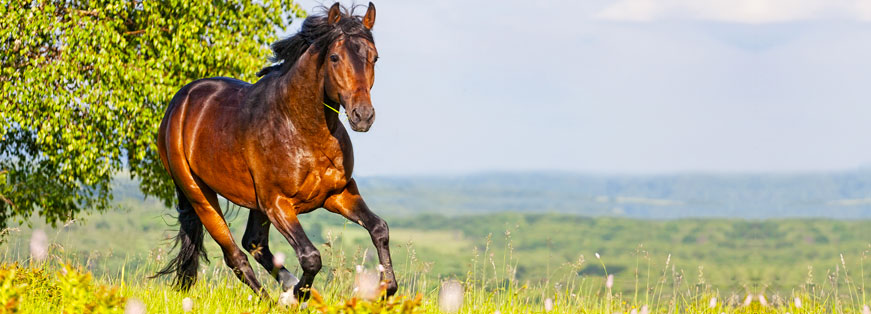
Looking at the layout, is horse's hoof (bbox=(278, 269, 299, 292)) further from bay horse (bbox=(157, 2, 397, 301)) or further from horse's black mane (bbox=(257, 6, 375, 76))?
horse's black mane (bbox=(257, 6, 375, 76))

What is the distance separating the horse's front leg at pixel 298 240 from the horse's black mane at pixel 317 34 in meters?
1.17

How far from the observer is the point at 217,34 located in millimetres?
16344

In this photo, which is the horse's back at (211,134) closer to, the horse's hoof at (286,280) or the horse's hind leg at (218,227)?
the horse's hind leg at (218,227)

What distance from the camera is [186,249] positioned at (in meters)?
8.85

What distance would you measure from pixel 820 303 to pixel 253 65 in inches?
441

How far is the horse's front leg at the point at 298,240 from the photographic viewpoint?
20.9ft

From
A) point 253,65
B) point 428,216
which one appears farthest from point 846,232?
point 253,65

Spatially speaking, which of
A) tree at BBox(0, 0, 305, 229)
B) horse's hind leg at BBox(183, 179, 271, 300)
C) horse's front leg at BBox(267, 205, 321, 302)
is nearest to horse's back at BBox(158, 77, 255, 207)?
horse's hind leg at BBox(183, 179, 271, 300)

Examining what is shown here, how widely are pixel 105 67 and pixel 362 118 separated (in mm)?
11800

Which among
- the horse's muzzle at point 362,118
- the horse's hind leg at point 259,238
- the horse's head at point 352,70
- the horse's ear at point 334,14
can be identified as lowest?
the horse's hind leg at point 259,238

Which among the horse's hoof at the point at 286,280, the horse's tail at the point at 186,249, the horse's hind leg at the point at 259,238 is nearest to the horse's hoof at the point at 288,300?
the horse's hoof at the point at 286,280

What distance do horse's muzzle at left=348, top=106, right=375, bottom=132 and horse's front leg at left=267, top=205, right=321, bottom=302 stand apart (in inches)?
50.7

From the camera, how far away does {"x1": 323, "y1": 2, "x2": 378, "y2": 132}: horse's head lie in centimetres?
551

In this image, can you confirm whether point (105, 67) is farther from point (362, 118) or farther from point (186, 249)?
point (362, 118)
